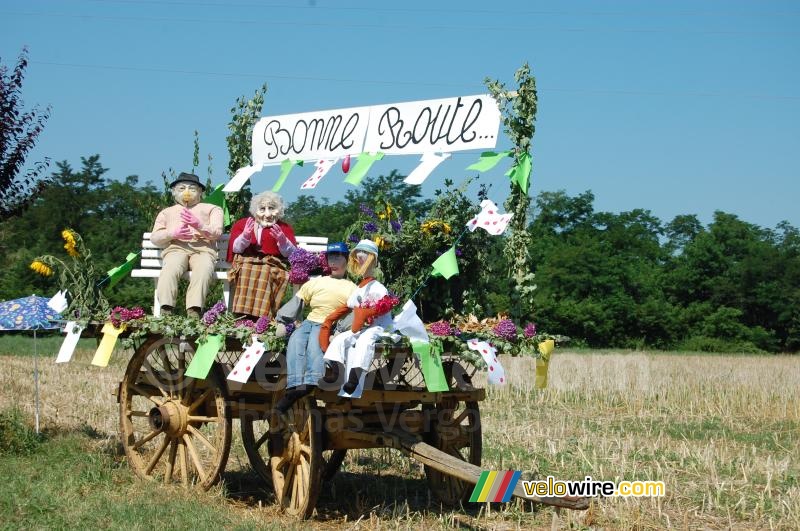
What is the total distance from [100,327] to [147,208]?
1.59m

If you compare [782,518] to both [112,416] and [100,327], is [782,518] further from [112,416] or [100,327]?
[112,416]

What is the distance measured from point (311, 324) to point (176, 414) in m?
2.08

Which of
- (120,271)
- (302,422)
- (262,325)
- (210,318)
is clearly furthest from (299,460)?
(120,271)

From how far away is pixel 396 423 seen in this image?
296 inches

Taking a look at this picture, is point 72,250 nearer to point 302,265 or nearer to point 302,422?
point 302,265

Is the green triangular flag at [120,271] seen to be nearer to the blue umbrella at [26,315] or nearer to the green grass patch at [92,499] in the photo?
the blue umbrella at [26,315]

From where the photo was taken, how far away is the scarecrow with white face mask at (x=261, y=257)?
8.23 m

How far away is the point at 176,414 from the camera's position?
28.0 ft

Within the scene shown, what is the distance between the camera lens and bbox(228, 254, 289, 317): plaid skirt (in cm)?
820

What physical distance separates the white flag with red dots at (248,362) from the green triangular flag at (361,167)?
1.51 meters

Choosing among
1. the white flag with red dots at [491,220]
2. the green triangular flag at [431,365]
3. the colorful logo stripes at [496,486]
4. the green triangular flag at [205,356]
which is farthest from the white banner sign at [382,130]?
the colorful logo stripes at [496,486]

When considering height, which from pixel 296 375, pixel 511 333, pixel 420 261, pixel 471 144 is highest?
pixel 471 144

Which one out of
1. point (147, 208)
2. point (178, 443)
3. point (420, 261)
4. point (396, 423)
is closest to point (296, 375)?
point (396, 423)

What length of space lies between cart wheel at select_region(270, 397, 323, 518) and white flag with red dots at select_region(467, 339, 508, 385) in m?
1.30
